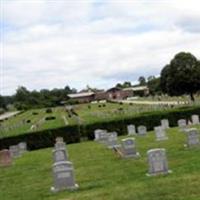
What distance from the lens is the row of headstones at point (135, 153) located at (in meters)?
19.5

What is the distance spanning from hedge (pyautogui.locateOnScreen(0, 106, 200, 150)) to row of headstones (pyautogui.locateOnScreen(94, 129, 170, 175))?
469 centimetres

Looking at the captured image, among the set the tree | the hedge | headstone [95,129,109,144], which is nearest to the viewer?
headstone [95,129,109,144]

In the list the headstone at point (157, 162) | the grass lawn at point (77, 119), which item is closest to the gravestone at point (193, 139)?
the headstone at point (157, 162)

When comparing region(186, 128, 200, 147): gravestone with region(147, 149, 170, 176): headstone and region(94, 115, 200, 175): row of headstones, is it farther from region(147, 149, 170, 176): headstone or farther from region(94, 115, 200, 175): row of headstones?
region(147, 149, 170, 176): headstone

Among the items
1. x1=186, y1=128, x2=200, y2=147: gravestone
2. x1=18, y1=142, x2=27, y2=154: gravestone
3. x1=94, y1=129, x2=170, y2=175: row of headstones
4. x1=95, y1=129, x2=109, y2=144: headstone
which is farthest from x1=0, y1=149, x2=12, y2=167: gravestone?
x1=186, y1=128, x2=200, y2=147: gravestone

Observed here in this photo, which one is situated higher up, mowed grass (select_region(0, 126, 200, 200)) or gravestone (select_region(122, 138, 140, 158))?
gravestone (select_region(122, 138, 140, 158))

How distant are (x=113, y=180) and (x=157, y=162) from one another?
1555mm

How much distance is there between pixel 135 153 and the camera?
25906 millimetres

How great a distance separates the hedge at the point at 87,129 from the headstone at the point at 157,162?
88.6 feet

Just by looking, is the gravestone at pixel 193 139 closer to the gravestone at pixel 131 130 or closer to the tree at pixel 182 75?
the gravestone at pixel 131 130

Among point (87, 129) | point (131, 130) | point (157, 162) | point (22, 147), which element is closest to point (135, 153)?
point (157, 162)

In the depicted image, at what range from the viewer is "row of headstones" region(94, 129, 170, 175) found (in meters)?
19.5

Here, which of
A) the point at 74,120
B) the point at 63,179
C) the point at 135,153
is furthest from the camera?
the point at 74,120

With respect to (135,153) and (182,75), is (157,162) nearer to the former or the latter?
(135,153)
